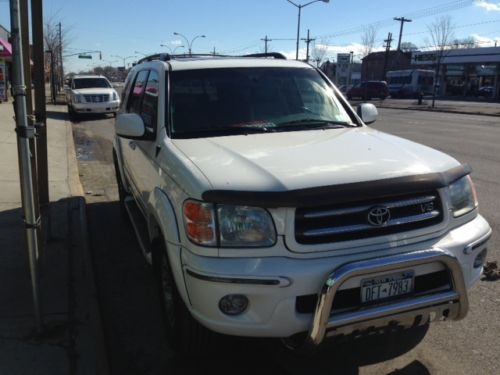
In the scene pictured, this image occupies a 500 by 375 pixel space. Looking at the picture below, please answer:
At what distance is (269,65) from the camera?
4.63m

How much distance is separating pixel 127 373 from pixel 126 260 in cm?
200

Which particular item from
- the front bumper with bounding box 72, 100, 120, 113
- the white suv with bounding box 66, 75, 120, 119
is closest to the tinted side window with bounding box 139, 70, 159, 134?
the white suv with bounding box 66, 75, 120, 119

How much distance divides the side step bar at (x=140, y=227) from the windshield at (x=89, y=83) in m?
17.8

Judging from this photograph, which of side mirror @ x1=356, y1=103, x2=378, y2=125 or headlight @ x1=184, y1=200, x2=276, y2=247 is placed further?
side mirror @ x1=356, y1=103, x2=378, y2=125

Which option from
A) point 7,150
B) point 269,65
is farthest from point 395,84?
point 269,65

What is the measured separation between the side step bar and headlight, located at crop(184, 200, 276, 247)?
3.57 feet

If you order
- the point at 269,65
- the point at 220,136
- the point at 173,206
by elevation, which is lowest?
the point at 173,206

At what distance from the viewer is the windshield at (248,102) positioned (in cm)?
400

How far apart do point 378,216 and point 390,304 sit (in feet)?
1.52

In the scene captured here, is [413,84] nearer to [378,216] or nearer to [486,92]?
[486,92]

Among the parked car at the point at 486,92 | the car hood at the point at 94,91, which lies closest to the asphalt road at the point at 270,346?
the car hood at the point at 94,91

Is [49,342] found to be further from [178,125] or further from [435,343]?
[435,343]

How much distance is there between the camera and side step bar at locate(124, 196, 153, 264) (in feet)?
13.0

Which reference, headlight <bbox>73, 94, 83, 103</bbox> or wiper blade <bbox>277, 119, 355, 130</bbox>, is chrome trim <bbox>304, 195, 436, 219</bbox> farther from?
headlight <bbox>73, 94, 83, 103</bbox>
